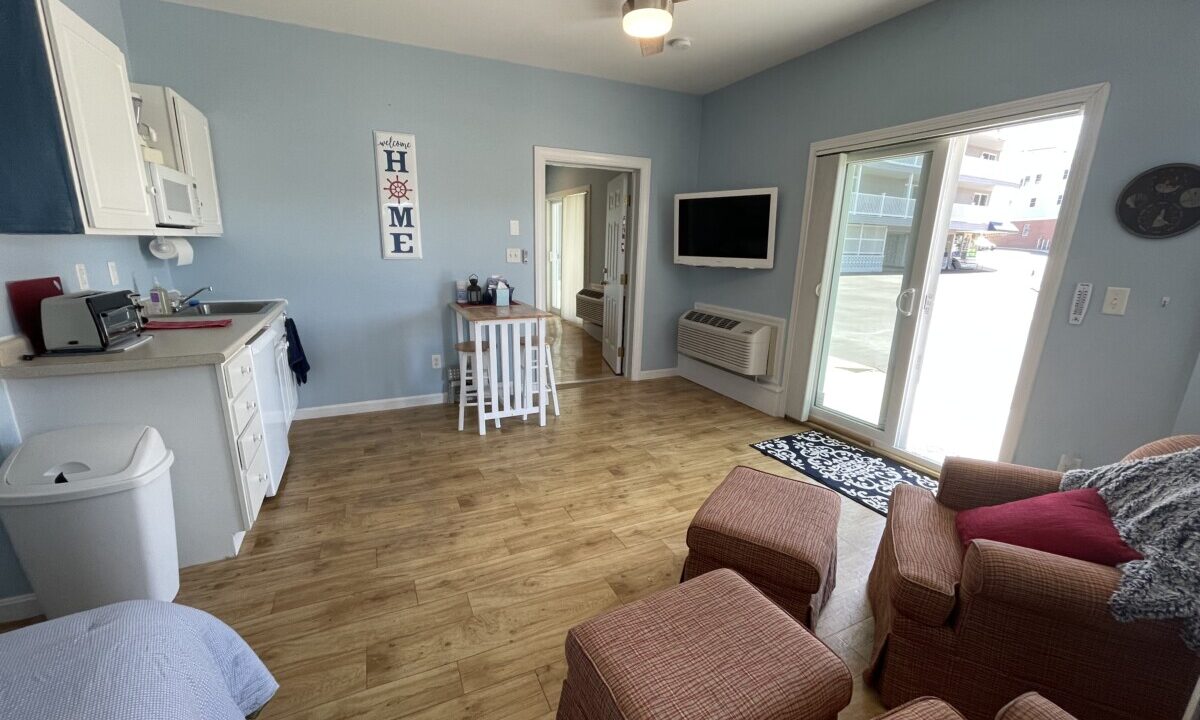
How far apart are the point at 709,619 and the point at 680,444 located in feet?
7.11

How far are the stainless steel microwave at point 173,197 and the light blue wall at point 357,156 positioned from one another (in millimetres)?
617

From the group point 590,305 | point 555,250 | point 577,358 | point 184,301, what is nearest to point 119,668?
point 184,301

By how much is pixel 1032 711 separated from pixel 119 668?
1.69 meters

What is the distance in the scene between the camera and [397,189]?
11.5 feet

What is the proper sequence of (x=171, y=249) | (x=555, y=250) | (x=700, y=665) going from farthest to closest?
(x=555, y=250) < (x=171, y=249) < (x=700, y=665)

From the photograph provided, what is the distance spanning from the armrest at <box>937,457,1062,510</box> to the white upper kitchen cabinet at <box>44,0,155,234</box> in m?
3.33

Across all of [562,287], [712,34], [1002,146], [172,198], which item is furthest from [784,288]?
[562,287]

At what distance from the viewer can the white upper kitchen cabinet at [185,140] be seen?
2418 mm

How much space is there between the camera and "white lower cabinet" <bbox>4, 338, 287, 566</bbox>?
173 cm

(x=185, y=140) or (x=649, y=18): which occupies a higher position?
(x=649, y=18)

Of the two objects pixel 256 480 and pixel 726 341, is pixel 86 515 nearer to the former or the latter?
pixel 256 480

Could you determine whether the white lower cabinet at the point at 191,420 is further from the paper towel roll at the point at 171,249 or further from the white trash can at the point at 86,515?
the paper towel roll at the point at 171,249

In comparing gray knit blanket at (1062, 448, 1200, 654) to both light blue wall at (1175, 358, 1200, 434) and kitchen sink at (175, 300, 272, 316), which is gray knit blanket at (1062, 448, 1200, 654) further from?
kitchen sink at (175, 300, 272, 316)

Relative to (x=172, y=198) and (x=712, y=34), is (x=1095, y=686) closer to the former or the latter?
(x=712, y=34)
